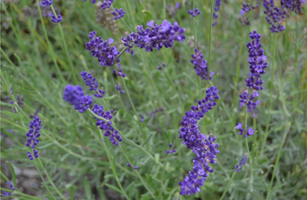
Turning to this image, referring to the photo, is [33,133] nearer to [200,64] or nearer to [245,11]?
[200,64]

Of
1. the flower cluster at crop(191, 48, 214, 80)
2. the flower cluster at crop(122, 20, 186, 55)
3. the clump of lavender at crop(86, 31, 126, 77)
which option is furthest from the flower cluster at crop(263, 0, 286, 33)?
the clump of lavender at crop(86, 31, 126, 77)

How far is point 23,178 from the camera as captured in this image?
3.79 m

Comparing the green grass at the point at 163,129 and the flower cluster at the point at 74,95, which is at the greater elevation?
the green grass at the point at 163,129

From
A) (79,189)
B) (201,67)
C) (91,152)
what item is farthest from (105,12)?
(79,189)

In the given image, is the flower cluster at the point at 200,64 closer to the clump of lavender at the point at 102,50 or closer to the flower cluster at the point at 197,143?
the flower cluster at the point at 197,143

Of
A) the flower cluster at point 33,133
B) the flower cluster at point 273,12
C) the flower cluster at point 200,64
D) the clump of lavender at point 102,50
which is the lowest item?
the flower cluster at point 33,133

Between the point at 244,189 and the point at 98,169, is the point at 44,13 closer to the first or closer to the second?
the point at 98,169

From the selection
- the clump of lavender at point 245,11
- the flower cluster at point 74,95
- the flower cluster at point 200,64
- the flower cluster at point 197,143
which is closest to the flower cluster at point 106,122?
the flower cluster at point 74,95

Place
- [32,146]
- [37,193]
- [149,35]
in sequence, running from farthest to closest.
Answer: [37,193] → [32,146] → [149,35]

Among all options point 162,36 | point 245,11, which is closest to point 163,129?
point 245,11

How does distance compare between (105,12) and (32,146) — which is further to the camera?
(105,12)

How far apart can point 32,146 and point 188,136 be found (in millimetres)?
1169

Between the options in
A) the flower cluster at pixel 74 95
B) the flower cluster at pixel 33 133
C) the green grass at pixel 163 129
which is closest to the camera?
the flower cluster at pixel 74 95

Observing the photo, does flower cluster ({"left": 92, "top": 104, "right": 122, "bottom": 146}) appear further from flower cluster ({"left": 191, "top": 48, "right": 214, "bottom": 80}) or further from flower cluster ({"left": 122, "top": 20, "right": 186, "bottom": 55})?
flower cluster ({"left": 191, "top": 48, "right": 214, "bottom": 80})
